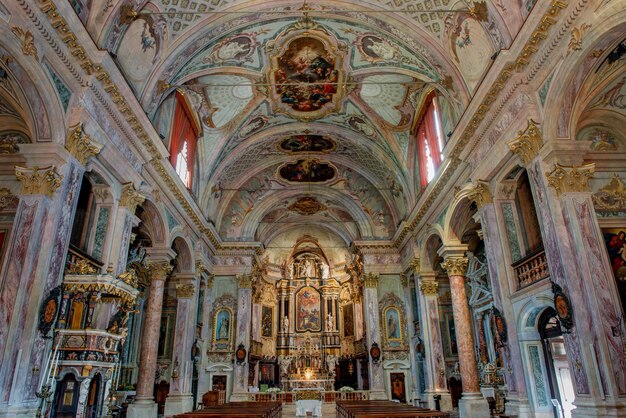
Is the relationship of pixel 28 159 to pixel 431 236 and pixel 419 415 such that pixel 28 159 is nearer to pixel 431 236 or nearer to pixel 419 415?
pixel 419 415

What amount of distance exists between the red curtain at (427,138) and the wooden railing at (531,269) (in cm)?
614

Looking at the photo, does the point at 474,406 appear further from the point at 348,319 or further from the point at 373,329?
the point at 348,319

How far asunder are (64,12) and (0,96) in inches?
118

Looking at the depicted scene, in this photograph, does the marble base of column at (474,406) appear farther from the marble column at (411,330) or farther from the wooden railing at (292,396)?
the wooden railing at (292,396)

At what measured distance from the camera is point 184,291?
19.0 metres

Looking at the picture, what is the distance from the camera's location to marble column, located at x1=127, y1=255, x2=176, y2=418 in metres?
14.1

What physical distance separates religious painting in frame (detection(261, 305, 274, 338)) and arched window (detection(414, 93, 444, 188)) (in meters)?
15.6

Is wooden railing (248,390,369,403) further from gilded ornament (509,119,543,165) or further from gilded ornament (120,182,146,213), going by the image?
gilded ornament (509,119,543,165)

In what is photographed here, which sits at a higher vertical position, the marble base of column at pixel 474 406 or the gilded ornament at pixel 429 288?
the gilded ornament at pixel 429 288

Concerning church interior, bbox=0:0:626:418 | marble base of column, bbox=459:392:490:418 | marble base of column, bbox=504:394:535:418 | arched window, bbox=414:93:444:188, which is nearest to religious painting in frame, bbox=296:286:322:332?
church interior, bbox=0:0:626:418

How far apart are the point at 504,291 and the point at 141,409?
1125 centimetres

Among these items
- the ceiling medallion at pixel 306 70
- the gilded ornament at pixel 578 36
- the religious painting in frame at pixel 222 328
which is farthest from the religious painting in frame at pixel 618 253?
the religious painting in frame at pixel 222 328

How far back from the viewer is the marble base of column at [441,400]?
17.9 m

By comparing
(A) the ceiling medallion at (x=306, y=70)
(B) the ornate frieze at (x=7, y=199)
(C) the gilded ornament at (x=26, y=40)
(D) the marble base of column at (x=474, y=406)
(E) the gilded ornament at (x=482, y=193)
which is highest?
(A) the ceiling medallion at (x=306, y=70)
